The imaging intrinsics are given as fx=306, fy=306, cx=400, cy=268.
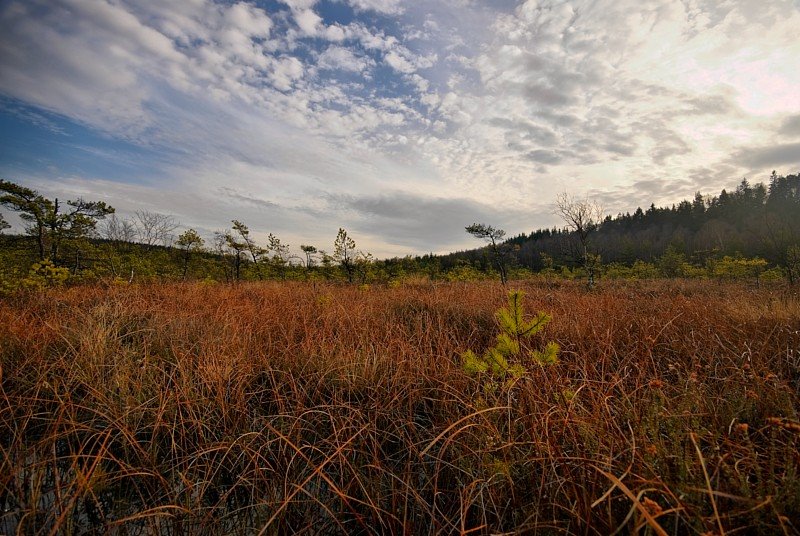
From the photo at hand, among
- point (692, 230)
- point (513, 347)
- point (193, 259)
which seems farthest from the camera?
point (692, 230)

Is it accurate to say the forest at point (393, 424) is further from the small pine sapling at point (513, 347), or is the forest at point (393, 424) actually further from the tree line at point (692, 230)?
the tree line at point (692, 230)

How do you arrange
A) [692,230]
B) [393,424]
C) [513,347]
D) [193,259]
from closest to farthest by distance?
[513,347] → [393,424] → [193,259] → [692,230]

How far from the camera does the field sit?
50.6 inches

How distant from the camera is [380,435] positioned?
2250 millimetres

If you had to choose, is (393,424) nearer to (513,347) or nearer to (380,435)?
(380,435)

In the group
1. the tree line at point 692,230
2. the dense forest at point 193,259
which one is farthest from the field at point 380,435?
the tree line at point 692,230

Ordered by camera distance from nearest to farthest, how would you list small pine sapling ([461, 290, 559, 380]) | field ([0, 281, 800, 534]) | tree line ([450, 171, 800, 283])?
1. field ([0, 281, 800, 534])
2. small pine sapling ([461, 290, 559, 380])
3. tree line ([450, 171, 800, 283])

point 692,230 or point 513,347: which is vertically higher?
point 692,230

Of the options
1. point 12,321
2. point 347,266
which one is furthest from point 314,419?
point 347,266

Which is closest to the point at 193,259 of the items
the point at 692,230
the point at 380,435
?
the point at 380,435

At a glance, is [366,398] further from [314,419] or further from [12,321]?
[12,321]

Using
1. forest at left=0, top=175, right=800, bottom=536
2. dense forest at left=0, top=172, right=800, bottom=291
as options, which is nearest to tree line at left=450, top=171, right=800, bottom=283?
dense forest at left=0, top=172, right=800, bottom=291

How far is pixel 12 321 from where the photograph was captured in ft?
13.3

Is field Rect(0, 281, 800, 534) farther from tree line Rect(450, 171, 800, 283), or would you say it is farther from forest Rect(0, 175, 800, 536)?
tree line Rect(450, 171, 800, 283)
